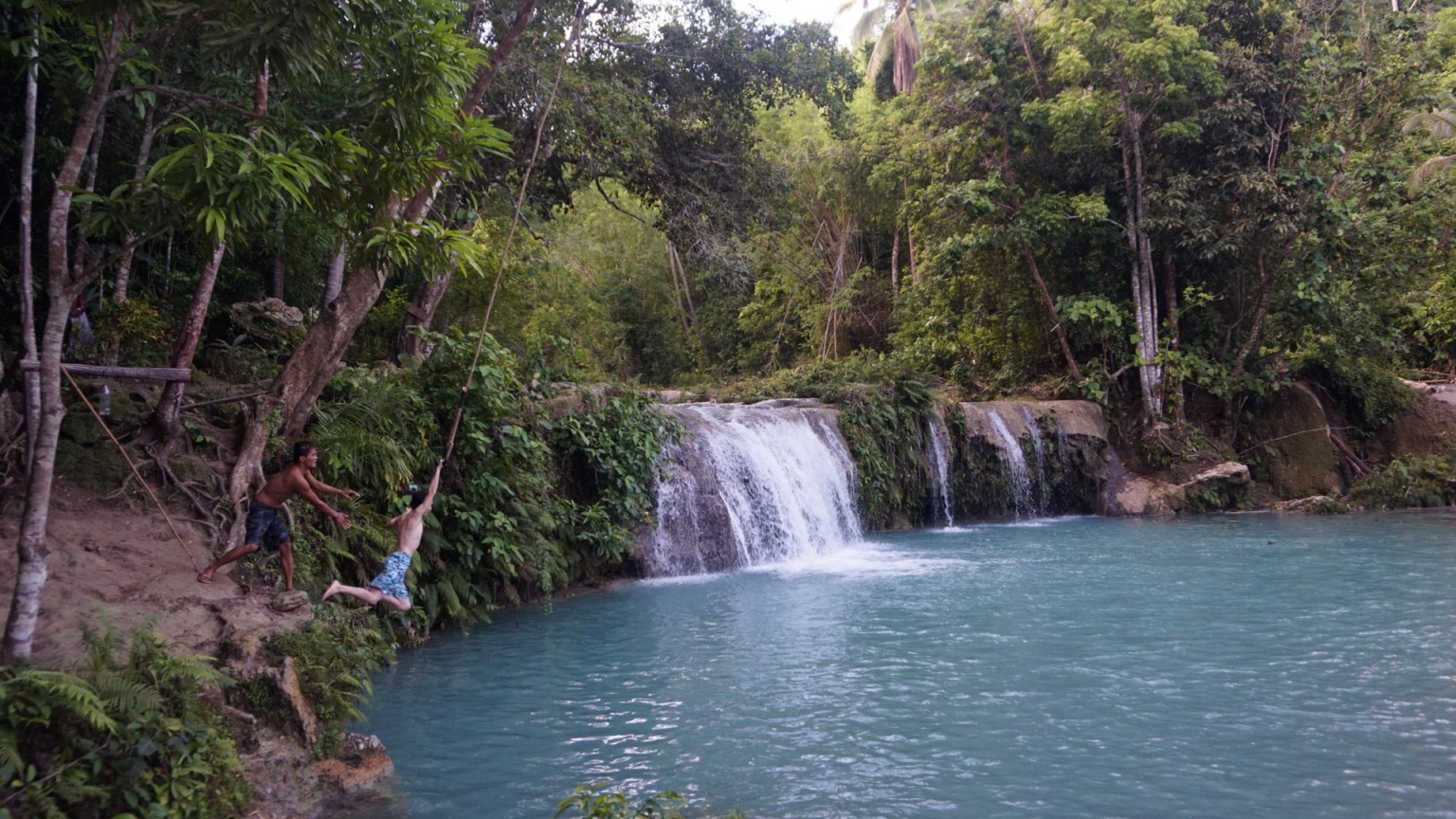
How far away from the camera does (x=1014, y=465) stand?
17.1 metres

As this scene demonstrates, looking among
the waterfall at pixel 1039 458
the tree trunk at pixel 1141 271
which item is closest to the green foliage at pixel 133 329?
the waterfall at pixel 1039 458

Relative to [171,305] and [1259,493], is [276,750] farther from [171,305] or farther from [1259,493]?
[1259,493]

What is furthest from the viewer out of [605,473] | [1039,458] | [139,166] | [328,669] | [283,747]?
[1039,458]

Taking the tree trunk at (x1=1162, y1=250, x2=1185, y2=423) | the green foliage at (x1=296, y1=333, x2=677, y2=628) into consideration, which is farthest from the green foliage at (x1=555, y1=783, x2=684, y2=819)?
the tree trunk at (x1=1162, y1=250, x2=1185, y2=423)

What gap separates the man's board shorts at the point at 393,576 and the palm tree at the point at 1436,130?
59.9 feet

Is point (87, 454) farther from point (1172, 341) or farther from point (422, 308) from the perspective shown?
point (1172, 341)

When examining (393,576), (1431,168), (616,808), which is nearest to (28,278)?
(393,576)

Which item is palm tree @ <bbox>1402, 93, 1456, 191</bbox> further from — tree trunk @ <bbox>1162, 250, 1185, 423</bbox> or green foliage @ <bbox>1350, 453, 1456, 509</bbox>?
green foliage @ <bbox>1350, 453, 1456, 509</bbox>

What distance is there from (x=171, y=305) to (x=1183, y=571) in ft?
36.6

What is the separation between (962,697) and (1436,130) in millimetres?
23698

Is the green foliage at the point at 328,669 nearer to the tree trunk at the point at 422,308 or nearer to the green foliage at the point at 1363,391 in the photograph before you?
the tree trunk at the point at 422,308

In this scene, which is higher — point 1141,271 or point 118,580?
point 1141,271

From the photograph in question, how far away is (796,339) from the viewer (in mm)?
28906

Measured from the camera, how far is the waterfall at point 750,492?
1218 cm
